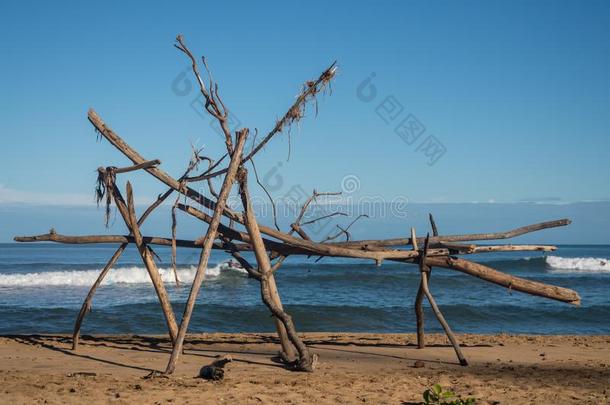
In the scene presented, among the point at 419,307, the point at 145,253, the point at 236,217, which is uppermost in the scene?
the point at 236,217

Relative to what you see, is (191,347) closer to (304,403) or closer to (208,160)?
(208,160)

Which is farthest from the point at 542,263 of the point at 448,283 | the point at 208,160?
the point at 208,160

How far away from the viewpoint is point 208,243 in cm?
754

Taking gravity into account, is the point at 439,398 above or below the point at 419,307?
below

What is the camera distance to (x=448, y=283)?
25828 mm

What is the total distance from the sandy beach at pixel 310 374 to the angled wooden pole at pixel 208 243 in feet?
1.16

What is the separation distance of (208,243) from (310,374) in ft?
6.66

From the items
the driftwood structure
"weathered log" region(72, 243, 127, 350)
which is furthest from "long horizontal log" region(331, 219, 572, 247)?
"weathered log" region(72, 243, 127, 350)

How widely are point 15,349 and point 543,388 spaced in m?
7.59

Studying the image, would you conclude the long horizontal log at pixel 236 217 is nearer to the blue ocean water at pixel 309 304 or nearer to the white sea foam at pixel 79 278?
the blue ocean water at pixel 309 304

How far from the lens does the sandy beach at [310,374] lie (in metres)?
6.67

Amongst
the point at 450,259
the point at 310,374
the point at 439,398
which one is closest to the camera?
the point at 439,398

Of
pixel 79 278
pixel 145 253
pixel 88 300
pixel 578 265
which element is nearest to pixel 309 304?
pixel 88 300

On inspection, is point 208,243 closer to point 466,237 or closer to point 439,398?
point 439,398
